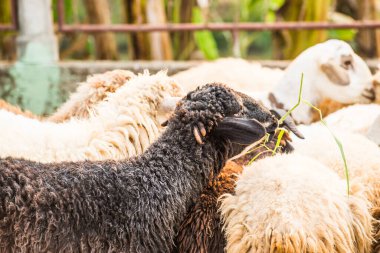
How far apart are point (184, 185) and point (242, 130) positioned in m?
0.34

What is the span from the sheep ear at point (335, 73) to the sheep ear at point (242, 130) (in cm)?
203

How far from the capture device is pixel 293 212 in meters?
2.85

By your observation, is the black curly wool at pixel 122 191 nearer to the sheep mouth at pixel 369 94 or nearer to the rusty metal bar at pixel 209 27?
the sheep mouth at pixel 369 94

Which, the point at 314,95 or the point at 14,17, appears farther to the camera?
the point at 14,17

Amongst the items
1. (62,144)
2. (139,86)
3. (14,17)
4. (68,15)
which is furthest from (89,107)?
(68,15)

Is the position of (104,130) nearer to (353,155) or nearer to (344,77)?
(353,155)

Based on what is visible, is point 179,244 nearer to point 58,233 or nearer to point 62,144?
point 58,233

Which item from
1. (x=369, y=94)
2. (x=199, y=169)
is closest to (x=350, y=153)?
(x=199, y=169)

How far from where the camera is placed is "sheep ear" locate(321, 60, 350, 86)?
15.9 ft

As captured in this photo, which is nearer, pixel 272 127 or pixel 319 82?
pixel 272 127

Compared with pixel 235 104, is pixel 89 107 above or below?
below

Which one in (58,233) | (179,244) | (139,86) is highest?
(139,86)

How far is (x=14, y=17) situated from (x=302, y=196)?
13.3ft

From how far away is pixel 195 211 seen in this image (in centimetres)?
306
